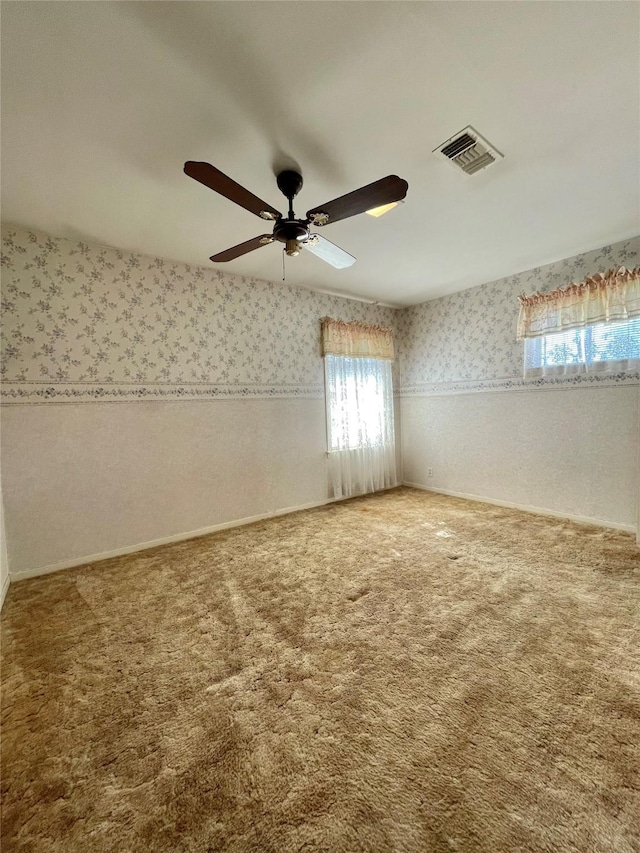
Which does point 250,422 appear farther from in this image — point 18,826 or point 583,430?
point 583,430

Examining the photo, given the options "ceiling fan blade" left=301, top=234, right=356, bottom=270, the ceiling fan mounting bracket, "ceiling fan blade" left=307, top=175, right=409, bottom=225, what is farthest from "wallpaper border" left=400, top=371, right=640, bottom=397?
the ceiling fan mounting bracket

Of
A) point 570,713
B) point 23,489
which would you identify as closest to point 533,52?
point 570,713

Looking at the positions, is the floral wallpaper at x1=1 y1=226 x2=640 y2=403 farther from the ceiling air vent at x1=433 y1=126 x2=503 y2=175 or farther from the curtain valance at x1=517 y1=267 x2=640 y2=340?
the ceiling air vent at x1=433 y1=126 x2=503 y2=175

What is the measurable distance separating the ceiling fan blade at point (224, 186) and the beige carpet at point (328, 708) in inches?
81.9

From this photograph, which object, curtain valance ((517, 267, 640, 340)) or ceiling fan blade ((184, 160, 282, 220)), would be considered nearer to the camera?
ceiling fan blade ((184, 160, 282, 220))

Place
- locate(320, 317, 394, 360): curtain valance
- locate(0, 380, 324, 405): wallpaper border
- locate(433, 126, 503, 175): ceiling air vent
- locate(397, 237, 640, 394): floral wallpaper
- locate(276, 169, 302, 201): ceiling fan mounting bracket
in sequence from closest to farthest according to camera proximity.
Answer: locate(433, 126, 503, 175): ceiling air vent → locate(276, 169, 302, 201): ceiling fan mounting bracket → locate(0, 380, 324, 405): wallpaper border → locate(397, 237, 640, 394): floral wallpaper → locate(320, 317, 394, 360): curtain valance

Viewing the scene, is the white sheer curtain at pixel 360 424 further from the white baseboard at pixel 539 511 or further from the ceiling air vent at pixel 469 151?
the ceiling air vent at pixel 469 151

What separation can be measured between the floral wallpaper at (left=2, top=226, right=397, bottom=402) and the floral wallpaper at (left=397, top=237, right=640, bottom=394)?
1475mm

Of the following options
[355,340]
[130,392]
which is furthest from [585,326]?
[130,392]

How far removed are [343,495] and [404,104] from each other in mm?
3475

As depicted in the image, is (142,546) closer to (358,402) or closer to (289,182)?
(358,402)

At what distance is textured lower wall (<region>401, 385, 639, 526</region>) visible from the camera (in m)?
2.84

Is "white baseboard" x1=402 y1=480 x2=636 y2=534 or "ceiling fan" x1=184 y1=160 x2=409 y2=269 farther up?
"ceiling fan" x1=184 y1=160 x2=409 y2=269

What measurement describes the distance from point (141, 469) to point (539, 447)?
3759 mm
